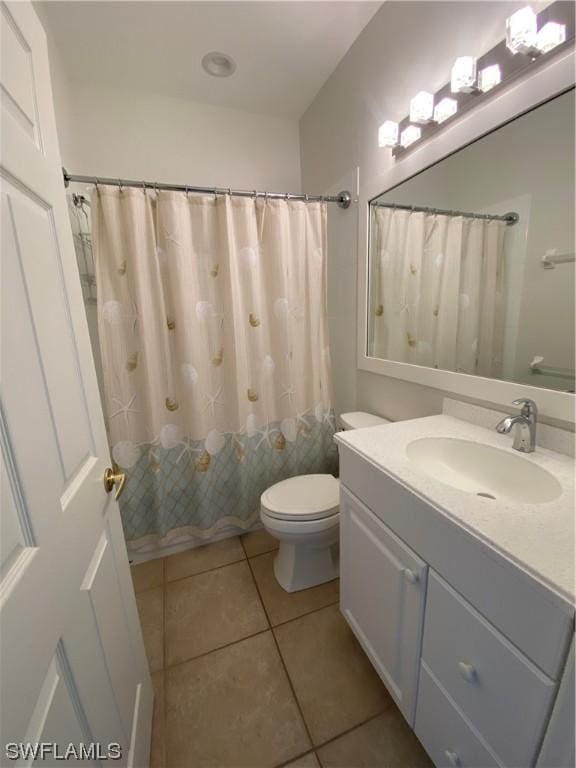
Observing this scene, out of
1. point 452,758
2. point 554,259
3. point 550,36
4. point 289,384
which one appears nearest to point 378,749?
point 452,758

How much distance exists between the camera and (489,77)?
0.92 m

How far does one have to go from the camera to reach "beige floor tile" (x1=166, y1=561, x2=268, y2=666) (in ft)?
4.24

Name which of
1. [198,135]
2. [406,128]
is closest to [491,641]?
[406,128]

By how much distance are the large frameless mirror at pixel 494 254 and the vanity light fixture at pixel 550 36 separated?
0.12 meters

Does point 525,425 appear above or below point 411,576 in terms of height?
above

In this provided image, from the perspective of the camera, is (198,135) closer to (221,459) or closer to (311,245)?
(311,245)

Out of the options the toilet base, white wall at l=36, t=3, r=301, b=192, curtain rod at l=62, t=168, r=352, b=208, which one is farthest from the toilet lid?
white wall at l=36, t=3, r=301, b=192

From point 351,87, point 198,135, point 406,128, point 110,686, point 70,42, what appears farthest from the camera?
point 198,135

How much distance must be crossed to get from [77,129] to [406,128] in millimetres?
1707

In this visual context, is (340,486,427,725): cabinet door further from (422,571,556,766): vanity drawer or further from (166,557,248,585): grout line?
(166,557,248,585): grout line

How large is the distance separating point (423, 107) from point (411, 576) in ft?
5.05

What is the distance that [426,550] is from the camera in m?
0.75

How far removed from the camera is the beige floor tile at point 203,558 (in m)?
1.67

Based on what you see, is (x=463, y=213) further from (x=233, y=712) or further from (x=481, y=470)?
(x=233, y=712)
